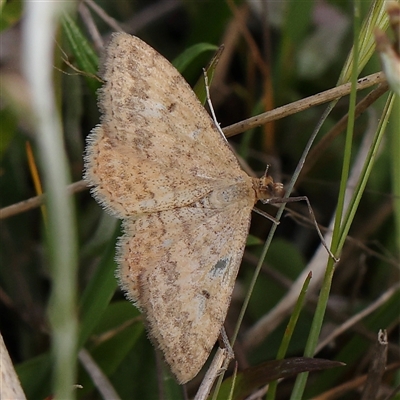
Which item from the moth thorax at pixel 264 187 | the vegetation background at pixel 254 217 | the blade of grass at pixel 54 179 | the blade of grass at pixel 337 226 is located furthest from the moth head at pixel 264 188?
the blade of grass at pixel 54 179

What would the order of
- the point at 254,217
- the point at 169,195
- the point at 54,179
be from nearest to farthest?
1. the point at 54,179
2. the point at 169,195
3. the point at 254,217

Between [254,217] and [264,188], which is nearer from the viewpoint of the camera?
[264,188]

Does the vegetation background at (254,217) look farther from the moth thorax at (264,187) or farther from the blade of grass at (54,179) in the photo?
the blade of grass at (54,179)

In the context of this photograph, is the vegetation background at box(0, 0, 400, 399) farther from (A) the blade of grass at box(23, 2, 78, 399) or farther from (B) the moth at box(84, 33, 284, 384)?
(A) the blade of grass at box(23, 2, 78, 399)

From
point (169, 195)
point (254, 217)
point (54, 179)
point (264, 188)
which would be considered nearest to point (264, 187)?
point (264, 188)

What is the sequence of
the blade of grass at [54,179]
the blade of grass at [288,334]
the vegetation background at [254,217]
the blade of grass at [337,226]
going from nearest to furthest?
the blade of grass at [54,179] → the blade of grass at [337,226] → the blade of grass at [288,334] → the vegetation background at [254,217]

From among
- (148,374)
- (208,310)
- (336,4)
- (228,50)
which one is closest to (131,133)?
(208,310)

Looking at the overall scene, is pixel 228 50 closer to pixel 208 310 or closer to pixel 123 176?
pixel 123 176

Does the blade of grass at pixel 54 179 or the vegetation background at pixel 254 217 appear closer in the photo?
the blade of grass at pixel 54 179

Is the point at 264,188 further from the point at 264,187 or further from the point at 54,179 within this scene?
the point at 54,179
